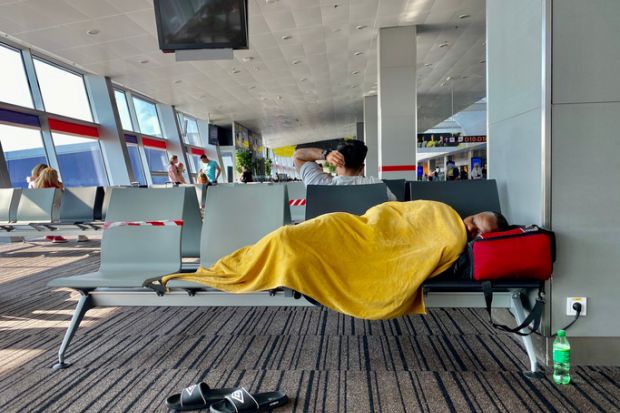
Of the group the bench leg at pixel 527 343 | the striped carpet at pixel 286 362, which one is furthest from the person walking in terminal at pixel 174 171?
the bench leg at pixel 527 343

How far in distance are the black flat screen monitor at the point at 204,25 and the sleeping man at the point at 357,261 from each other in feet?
9.03

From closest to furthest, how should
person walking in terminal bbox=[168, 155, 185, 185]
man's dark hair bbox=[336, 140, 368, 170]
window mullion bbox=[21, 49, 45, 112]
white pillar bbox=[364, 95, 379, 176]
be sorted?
man's dark hair bbox=[336, 140, 368, 170], person walking in terminal bbox=[168, 155, 185, 185], window mullion bbox=[21, 49, 45, 112], white pillar bbox=[364, 95, 379, 176]

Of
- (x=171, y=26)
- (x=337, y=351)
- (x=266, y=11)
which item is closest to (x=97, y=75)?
(x=266, y=11)

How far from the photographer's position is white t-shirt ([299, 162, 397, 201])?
8.36ft

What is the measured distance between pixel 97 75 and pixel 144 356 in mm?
9757

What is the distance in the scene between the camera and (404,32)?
26.9 ft

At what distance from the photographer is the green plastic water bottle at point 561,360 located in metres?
1.75

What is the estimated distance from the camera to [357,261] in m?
1.79

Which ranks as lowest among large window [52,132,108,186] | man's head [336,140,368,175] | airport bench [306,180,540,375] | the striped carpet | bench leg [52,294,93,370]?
the striped carpet

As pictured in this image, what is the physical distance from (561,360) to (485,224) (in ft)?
2.17

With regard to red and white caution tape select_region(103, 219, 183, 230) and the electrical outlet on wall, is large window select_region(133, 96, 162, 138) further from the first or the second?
the electrical outlet on wall

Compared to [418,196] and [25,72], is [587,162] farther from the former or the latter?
[25,72]

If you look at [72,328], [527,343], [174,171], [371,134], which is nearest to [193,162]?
[371,134]

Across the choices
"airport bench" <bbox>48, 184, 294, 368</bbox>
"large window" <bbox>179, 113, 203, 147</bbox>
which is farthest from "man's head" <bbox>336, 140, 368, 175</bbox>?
"large window" <bbox>179, 113, 203, 147</bbox>
